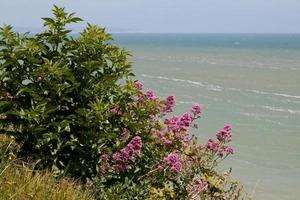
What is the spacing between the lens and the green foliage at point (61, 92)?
205 inches

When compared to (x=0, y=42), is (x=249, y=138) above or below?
below

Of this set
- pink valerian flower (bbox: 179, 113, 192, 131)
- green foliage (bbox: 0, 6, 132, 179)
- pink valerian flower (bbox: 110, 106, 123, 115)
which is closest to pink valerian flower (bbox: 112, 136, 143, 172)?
green foliage (bbox: 0, 6, 132, 179)

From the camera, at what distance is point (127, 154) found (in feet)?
17.9

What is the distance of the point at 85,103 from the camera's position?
5.45m

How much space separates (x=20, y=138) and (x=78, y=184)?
68 cm

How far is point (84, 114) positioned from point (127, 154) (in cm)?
60

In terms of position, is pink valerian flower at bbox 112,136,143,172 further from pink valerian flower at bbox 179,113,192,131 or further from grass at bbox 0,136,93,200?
pink valerian flower at bbox 179,113,192,131

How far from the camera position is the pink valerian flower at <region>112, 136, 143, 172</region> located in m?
5.45

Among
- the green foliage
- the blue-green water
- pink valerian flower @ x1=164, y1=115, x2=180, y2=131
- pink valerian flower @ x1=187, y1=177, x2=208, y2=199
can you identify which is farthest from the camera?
the blue-green water

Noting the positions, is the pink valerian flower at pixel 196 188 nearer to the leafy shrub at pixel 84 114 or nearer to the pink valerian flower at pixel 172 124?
the leafy shrub at pixel 84 114

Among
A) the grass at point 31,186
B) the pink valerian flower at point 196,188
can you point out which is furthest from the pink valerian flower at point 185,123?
the grass at point 31,186

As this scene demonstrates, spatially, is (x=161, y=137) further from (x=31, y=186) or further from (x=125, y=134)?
(x=31, y=186)

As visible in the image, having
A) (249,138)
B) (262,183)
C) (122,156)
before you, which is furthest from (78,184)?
(249,138)

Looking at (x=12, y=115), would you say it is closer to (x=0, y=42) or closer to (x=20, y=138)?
(x=20, y=138)
